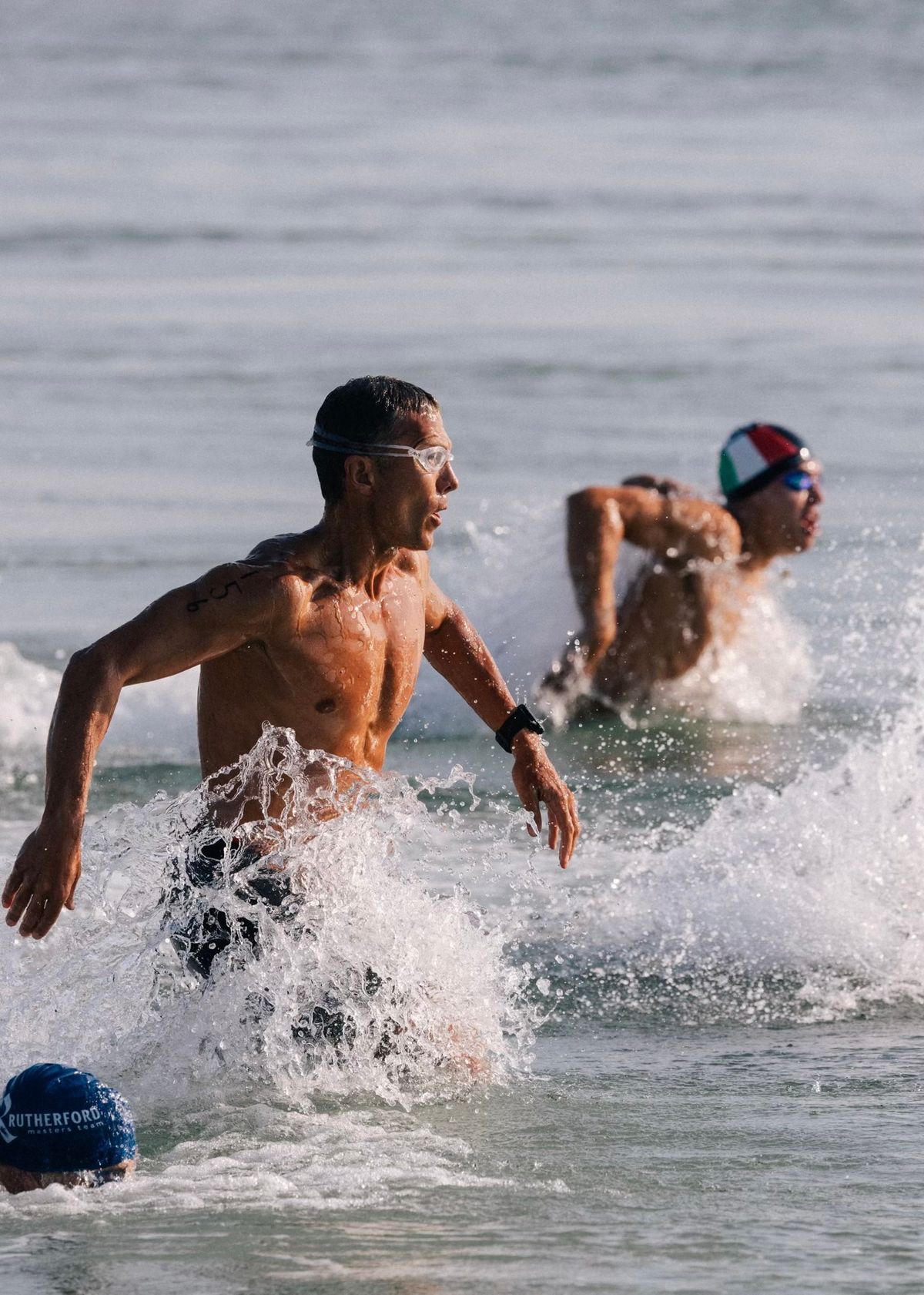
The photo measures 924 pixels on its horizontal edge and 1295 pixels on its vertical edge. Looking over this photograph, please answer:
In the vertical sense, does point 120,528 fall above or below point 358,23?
below

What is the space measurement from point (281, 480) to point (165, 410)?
225cm

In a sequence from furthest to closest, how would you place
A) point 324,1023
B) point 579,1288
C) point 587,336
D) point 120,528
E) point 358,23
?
point 358,23
point 587,336
point 120,528
point 324,1023
point 579,1288

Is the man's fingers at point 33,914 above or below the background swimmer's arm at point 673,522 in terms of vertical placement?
below

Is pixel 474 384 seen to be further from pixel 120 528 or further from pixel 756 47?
pixel 756 47

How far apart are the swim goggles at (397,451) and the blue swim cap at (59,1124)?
1633 millimetres

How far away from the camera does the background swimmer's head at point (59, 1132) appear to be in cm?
462

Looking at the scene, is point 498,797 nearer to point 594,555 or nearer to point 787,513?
point 594,555

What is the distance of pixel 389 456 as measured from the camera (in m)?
5.47

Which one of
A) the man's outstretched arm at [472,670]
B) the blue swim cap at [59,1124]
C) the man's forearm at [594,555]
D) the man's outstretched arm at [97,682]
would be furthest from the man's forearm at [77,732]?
the man's forearm at [594,555]

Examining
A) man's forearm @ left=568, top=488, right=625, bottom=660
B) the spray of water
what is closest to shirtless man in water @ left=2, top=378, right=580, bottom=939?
the spray of water

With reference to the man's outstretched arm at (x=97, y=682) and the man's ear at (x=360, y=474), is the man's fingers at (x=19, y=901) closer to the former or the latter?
the man's outstretched arm at (x=97, y=682)

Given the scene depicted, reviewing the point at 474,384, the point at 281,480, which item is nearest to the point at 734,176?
the point at 474,384

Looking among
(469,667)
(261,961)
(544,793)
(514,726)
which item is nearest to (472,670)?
(469,667)

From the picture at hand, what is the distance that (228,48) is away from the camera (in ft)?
166
